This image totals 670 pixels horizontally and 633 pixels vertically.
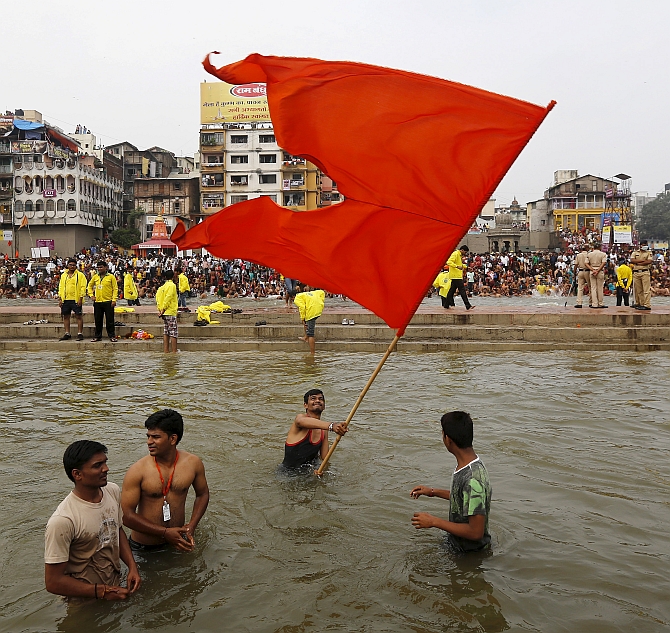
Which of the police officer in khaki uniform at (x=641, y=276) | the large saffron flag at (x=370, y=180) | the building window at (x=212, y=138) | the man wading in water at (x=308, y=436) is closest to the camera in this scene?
the large saffron flag at (x=370, y=180)

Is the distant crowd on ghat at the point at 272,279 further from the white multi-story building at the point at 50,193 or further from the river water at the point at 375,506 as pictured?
the white multi-story building at the point at 50,193

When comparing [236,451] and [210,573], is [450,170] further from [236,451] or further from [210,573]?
[236,451]

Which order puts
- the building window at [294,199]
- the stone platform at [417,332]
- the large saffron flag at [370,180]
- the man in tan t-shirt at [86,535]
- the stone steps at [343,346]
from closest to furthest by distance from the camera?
the man in tan t-shirt at [86,535], the large saffron flag at [370,180], the stone steps at [343,346], the stone platform at [417,332], the building window at [294,199]

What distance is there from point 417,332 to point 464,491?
33.4 feet

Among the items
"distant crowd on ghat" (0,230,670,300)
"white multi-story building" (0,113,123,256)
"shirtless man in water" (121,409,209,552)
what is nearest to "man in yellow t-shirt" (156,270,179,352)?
"shirtless man in water" (121,409,209,552)

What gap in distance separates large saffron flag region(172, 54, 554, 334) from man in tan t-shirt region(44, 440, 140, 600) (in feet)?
6.46

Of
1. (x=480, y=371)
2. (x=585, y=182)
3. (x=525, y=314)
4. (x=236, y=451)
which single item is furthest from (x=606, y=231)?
(x=236, y=451)

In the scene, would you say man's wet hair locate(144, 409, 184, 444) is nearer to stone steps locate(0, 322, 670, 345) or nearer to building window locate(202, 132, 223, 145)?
stone steps locate(0, 322, 670, 345)

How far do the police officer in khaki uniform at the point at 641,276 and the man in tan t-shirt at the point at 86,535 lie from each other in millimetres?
14072

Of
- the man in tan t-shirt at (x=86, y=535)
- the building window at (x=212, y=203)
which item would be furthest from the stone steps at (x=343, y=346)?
the building window at (x=212, y=203)

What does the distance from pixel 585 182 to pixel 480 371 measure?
6862cm

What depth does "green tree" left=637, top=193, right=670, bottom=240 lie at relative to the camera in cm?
9644

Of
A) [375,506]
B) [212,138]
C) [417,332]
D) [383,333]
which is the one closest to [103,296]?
[383,333]

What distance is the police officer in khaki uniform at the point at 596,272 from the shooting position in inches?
613
